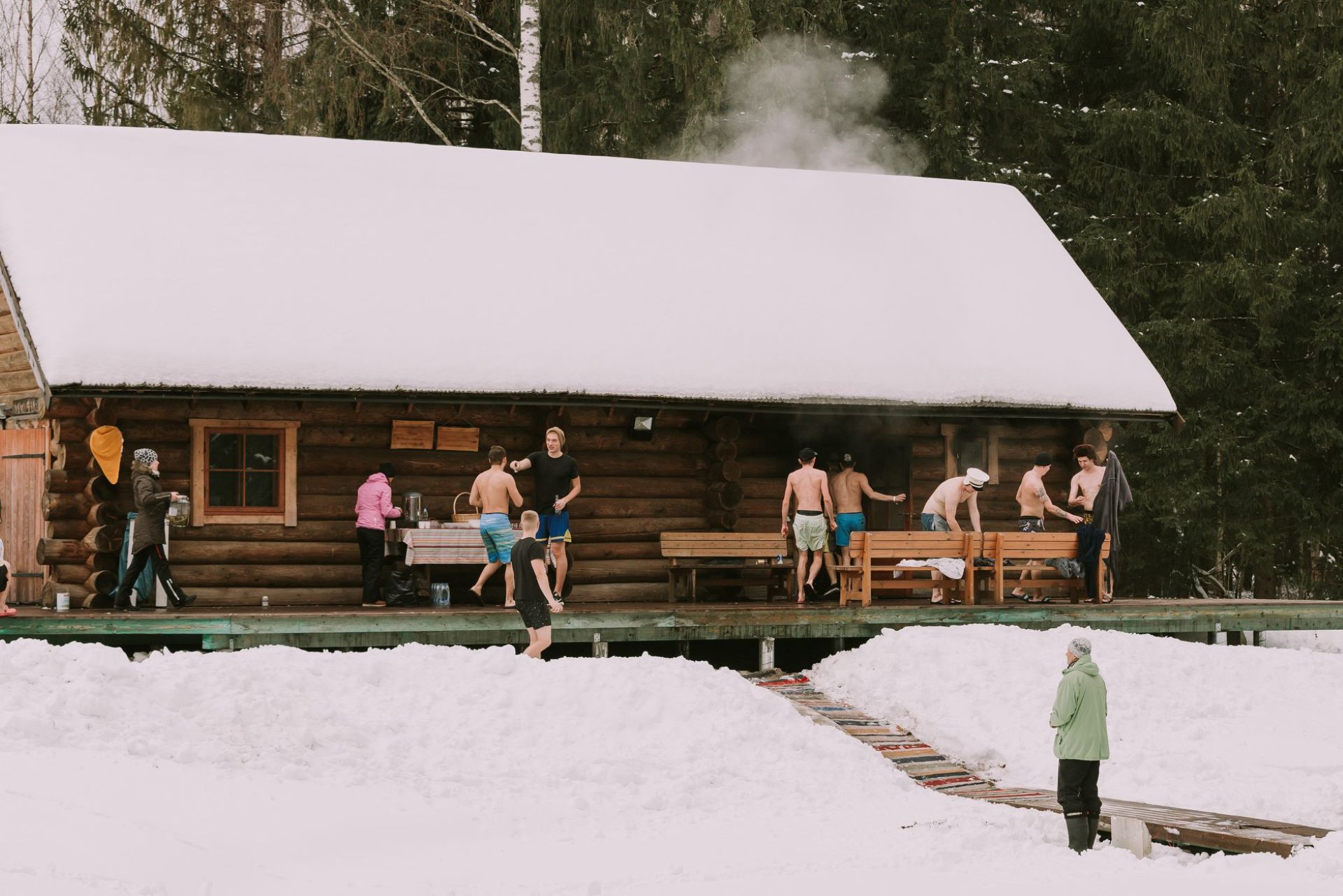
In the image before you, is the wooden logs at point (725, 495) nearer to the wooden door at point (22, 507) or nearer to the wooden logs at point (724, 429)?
the wooden logs at point (724, 429)

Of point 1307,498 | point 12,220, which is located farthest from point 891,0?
point 12,220

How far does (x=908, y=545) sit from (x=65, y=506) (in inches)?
326

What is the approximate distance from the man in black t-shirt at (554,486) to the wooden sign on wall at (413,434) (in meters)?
1.23

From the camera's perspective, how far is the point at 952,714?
1378 cm

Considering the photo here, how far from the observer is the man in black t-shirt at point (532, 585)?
1342cm

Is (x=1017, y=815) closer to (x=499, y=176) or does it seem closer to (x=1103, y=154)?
(x=499, y=176)

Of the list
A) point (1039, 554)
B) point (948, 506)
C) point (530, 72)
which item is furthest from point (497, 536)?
point (530, 72)

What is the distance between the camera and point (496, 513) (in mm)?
15719

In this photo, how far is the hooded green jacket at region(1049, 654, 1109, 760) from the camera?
33.6 feet

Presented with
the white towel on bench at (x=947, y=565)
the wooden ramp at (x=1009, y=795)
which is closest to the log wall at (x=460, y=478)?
the white towel on bench at (x=947, y=565)

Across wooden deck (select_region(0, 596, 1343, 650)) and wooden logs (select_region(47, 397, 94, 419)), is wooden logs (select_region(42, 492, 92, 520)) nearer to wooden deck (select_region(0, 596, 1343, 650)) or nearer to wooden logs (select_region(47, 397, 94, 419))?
wooden logs (select_region(47, 397, 94, 419))

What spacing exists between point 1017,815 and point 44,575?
34.2 ft

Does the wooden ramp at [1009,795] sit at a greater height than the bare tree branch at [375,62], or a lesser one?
lesser

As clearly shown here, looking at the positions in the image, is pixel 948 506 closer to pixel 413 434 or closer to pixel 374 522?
pixel 413 434
